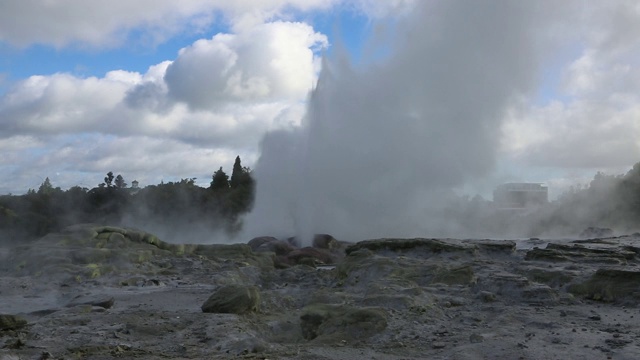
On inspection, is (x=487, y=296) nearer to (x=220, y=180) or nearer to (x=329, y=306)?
(x=329, y=306)

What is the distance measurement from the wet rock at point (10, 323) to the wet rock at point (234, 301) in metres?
2.24

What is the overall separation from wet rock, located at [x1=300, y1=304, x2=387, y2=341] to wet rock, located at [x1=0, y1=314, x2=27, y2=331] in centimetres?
334

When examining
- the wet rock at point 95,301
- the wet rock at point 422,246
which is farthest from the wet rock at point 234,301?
the wet rock at point 422,246

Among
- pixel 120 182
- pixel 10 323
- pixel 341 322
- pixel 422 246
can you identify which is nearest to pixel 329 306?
pixel 341 322

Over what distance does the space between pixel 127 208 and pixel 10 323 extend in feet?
108

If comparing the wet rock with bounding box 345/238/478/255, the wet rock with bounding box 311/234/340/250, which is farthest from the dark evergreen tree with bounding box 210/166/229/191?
the wet rock with bounding box 345/238/478/255

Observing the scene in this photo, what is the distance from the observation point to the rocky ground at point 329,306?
672cm

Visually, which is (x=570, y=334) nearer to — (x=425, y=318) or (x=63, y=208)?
(x=425, y=318)

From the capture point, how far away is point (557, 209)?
3609cm

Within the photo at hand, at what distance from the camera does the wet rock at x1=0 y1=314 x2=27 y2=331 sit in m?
7.44

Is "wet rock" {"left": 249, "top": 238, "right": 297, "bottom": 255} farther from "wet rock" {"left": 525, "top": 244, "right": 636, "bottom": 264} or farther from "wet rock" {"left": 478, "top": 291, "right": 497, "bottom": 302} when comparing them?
"wet rock" {"left": 478, "top": 291, "right": 497, "bottom": 302}

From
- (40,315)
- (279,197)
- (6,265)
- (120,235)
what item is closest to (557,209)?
(279,197)

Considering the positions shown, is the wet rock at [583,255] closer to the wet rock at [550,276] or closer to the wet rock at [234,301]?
the wet rock at [550,276]

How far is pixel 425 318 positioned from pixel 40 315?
17.5 ft
